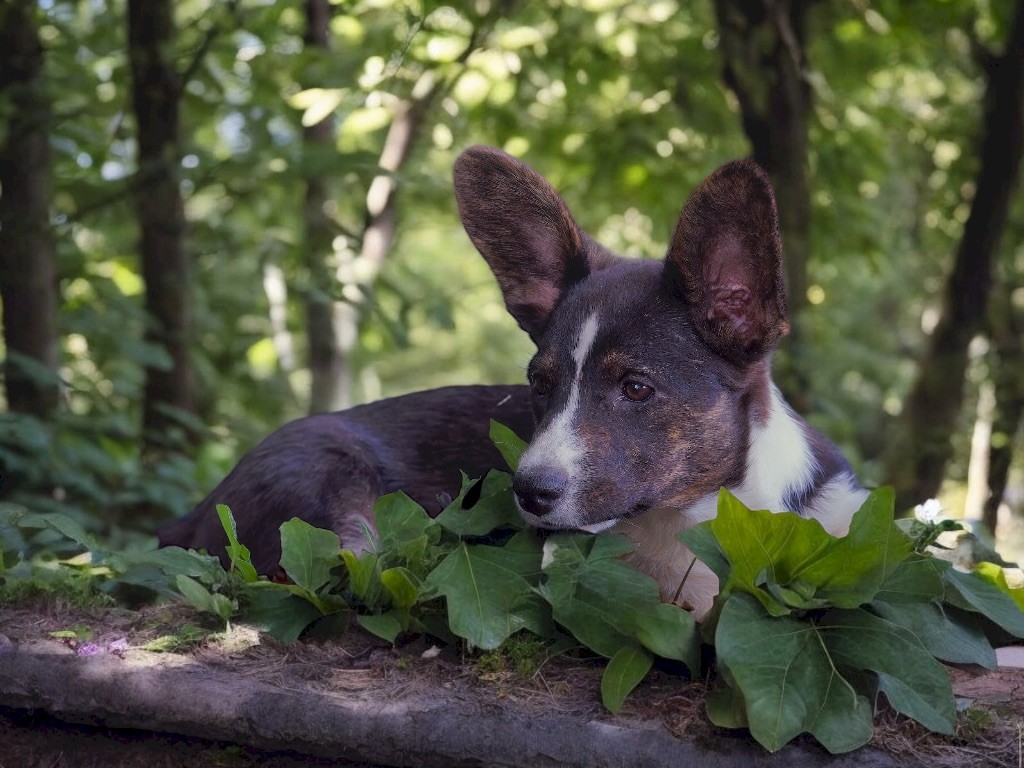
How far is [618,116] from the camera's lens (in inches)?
359

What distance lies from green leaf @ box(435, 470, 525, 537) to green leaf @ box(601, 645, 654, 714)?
23.6 inches

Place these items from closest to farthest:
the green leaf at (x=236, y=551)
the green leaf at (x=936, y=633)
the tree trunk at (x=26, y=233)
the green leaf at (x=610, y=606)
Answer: the green leaf at (x=610, y=606)
the green leaf at (x=936, y=633)
the green leaf at (x=236, y=551)
the tree trunk at (x=26, y=233)

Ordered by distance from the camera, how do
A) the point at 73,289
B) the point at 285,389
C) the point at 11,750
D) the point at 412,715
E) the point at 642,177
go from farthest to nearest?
the point at 285,389 < the point at 73,289 < the point at 642,177 < the point at 11,750 < the point at 412,715

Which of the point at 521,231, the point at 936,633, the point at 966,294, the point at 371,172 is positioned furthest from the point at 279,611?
the point at 966,294

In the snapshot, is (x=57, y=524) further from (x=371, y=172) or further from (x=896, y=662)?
(x=371, y=172)

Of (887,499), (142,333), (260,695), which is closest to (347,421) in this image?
(260,695)

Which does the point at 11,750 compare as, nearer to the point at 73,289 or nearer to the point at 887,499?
the point at 887,499

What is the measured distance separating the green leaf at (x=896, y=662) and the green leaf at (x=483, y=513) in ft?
3.13

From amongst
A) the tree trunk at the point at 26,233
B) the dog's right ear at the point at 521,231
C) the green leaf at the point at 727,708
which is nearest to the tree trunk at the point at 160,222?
the tree trunk at the point at 26,233

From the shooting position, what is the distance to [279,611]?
3.40m

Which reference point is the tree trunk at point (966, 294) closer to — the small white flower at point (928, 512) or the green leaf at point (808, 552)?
the small white flower at point (928, 512)

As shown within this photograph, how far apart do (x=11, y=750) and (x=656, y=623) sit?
1.73 meters

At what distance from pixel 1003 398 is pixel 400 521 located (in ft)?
30.4

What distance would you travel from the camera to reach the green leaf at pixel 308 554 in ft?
11.0
